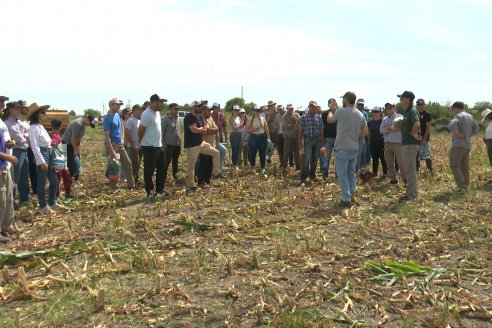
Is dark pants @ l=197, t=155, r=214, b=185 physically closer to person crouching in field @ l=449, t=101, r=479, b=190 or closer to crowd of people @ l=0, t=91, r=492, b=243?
crowd of people @ l=0, t=91, r=492, b=243

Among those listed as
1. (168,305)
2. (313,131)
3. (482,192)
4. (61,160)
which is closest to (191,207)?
(61,160)

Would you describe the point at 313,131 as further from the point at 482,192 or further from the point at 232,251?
the point at 232,251

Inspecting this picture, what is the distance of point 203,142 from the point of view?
11164mm

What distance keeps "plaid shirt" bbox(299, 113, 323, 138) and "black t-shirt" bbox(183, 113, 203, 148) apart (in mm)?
2418

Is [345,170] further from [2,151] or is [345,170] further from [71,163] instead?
[71,163]

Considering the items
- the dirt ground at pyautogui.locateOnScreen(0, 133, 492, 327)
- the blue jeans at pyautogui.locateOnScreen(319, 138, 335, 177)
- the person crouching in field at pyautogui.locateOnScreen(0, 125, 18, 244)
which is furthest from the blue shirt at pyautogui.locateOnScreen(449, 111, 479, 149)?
the person crouching in field at pyautogui.locateOnScreen(0, 125, 18, 244)

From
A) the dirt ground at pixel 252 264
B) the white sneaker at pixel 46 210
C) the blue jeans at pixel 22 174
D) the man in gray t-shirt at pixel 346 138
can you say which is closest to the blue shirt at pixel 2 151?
the dirt ground at pixel 252 264

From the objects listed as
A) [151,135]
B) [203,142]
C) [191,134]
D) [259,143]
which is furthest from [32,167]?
[259,143]

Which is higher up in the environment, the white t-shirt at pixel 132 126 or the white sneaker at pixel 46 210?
the white t-shirt at pixel 132 126

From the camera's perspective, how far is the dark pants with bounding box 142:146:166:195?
31.7 feet

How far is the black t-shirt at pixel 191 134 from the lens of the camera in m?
10.4

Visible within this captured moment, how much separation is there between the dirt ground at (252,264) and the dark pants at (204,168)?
5.05 feet

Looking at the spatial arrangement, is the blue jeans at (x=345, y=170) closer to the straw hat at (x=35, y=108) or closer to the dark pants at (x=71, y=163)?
the straw hat at (x=35, y=108)

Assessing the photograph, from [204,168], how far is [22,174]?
357cm
